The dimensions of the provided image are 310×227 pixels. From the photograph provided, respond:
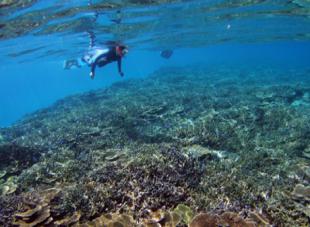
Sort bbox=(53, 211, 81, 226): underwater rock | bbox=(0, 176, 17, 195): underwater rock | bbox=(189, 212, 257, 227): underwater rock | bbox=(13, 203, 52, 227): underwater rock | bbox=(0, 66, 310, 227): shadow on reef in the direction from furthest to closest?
1. bbox=(0, 176, 17, 195): underwater rock
2. bbox=(0, 66, 310, 227): shadow on reef
3. bbox=(53, 211, 81, 226): underwater rock
4. bbox=(13, 203, 52, 227): underwater rock
5. bbox=(189, 212, 257, 227): underwater rock

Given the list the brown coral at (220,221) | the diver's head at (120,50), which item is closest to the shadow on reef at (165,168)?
the brown coral at (220,221)

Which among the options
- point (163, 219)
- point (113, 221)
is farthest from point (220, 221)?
point (113, 221)

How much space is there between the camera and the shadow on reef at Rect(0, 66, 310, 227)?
697 centimetres

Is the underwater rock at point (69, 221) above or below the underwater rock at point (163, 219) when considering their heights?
above

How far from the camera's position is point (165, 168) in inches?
336

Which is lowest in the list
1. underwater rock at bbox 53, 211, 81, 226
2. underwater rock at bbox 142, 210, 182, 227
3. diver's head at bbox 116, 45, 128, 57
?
underwater rock at bbox 142, 210, 182, 227

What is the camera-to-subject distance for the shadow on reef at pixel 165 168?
22.9ft

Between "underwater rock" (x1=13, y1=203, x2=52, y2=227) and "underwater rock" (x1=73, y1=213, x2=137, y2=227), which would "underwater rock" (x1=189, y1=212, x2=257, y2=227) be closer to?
"underwater rock" (x1=73, y1=213, x2=137, y2=227)

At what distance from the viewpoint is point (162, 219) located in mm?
6555

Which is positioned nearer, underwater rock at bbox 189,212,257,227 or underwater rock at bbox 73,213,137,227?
underwater rock at bbox 189,212,257,227

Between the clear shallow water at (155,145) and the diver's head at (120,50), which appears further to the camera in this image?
the diver's head at (120,50)

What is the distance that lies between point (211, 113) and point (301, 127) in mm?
4267

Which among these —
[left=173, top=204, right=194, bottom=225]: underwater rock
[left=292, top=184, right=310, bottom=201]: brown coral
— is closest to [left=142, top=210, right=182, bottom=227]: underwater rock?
[left=173, top=204, right=194, bottom=225]: underwater rock

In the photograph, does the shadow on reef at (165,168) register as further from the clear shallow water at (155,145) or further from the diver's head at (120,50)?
the diver's head at (120,50)
